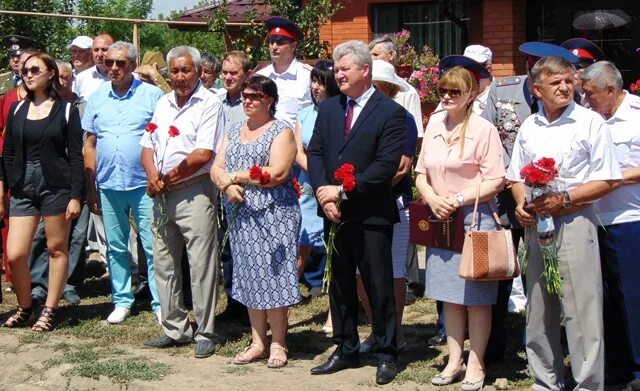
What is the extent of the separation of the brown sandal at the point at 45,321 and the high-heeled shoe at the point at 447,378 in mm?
3404

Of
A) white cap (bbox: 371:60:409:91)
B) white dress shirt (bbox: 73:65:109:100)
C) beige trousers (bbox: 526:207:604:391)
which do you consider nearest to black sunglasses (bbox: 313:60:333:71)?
white cap (bbox: 371:60:409:91)

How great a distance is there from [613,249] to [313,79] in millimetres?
2727

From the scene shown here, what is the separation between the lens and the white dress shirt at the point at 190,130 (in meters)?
7.73

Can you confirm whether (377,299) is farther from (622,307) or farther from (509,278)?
(622,307)

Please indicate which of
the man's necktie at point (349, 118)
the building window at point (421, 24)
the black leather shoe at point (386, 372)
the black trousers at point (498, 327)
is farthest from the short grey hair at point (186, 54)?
the building window at point (421, 24)

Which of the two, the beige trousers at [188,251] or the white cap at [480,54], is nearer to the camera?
the beige trousers at [188,251]

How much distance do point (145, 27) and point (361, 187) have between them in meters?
21.5

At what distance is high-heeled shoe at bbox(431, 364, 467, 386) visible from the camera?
675 centimetres

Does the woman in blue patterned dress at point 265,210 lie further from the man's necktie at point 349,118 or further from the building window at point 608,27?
the building window at point 608,27

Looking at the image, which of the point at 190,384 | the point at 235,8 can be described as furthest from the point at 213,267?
the point at 235,8

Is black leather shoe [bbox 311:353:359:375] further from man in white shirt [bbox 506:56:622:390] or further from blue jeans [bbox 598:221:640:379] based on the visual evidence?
blue jeans [bbox 598:221:640:379]

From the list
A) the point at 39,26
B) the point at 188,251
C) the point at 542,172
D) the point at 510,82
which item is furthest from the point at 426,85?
the point at 39,26

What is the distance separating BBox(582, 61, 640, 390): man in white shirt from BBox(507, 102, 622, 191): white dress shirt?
1.33 feet

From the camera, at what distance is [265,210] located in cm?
729
